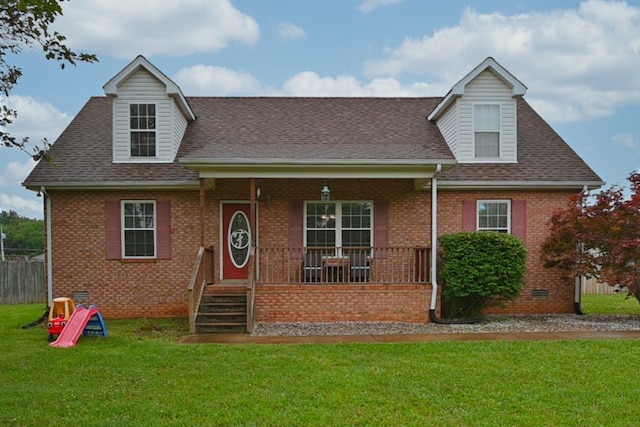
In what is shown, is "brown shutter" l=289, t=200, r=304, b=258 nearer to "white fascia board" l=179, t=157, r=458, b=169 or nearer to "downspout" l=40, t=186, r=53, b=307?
"white fascia board" l=179, t=157, r=458, b=169

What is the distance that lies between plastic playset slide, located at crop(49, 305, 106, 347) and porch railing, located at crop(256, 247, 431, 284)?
3.51 meters

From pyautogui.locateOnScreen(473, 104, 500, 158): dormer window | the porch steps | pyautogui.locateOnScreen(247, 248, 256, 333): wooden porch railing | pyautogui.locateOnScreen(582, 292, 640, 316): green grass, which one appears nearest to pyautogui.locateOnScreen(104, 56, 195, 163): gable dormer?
pyautogui.locateOnScreen(247, 248, 256, 333): wooden porch railing

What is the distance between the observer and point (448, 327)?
10156mm

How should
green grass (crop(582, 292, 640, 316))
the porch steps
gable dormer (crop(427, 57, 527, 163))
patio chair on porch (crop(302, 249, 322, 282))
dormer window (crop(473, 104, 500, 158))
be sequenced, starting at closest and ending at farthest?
the porch steps → patio chair on porch (crop(302, 249, 322, 282)) → gable dormer (crop(427, 57, 527, 163)) → dormer window (crop(473, 104, 500, 158)) → green grass (crop(582, 292, 640, 316))

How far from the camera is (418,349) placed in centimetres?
778

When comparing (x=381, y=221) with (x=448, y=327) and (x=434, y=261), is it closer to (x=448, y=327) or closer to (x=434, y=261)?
(x=434, y=261)

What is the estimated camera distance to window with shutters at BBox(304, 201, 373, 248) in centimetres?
1208

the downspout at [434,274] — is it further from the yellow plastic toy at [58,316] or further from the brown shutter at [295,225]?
the yellow plastic toy at [58,316]

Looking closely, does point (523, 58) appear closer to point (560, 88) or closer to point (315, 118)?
point (560, 88)

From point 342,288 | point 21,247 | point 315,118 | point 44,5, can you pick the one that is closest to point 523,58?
point 315,118

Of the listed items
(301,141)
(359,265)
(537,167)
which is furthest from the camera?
(301,141)

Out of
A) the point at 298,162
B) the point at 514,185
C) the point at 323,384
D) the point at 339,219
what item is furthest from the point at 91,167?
the point at 514,185

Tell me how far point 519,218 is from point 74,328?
9.92 metres

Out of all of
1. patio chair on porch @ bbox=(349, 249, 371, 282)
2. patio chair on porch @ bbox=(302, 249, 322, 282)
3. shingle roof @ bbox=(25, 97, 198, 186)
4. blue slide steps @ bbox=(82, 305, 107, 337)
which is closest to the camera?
blue slide steps @ bbox=(82, 305, 107, 337)
